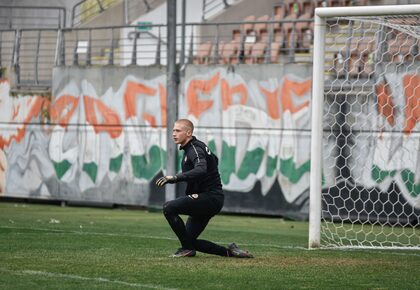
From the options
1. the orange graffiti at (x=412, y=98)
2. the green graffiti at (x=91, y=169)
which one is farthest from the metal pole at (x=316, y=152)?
the green graffiti at (x=91, y=169)

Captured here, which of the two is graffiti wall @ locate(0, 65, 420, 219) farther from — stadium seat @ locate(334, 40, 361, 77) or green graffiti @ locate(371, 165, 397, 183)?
stadium seat @ locate(334, 40, 361, 77)

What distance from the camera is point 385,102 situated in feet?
71.1

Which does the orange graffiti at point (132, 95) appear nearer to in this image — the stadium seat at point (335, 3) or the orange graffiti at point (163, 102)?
the orange graffiti at point (163, 102)

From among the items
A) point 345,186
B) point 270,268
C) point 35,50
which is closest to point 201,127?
point 345,186

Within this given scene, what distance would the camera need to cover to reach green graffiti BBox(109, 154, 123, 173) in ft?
89.4

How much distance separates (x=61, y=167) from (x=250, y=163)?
5665 millimetres

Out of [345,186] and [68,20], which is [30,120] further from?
[345,186]

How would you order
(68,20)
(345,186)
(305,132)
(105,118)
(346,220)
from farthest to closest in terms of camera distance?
(68,20), (105,118), (305,132), (345,186), (346,220)

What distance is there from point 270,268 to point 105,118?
15666 mm

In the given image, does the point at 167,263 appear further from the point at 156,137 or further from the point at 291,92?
the point at 156,137

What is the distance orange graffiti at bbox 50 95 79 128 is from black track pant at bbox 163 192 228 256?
15.4m

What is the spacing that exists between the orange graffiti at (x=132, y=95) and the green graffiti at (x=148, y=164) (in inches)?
40.3

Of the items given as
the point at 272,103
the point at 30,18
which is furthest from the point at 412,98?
the point at 30,18

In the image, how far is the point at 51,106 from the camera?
28578 millimetres
